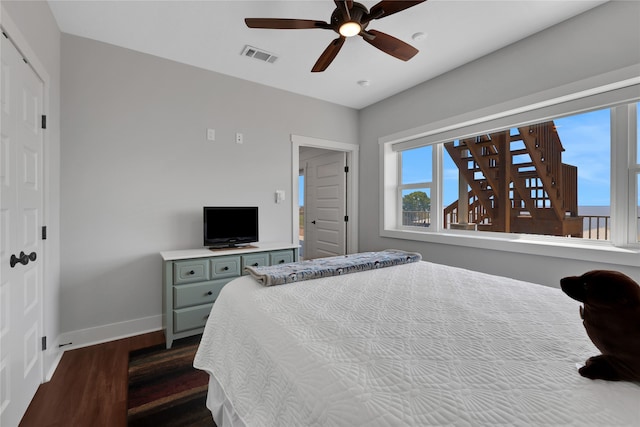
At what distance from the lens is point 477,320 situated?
1.13 metres

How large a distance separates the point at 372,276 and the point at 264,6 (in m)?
2.12

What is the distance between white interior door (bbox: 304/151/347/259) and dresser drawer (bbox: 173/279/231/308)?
2.20 meters

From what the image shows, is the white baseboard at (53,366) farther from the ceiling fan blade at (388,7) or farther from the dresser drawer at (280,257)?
the ceiling fan blade at (388,7)

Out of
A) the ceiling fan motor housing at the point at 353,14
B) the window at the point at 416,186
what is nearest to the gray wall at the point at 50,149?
the ceiling fan motor housing at the point at 353,14

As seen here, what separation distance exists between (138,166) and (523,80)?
12.0 feet

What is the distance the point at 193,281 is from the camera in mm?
2592

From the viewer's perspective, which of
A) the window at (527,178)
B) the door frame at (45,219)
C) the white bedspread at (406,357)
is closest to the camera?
the white bedspread at (406,357)

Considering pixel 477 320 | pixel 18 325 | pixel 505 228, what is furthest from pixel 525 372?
pixel 505 228

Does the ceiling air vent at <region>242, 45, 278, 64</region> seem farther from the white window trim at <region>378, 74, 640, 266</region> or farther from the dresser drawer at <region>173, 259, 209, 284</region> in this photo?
the dresser drawer at <region>173, 259, 209, 284</region>

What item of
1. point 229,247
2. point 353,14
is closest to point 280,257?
point 229,247

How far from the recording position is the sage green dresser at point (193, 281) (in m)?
2.48

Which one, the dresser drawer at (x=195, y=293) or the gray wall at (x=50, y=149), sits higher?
the gray wall at (x=50, y=149)

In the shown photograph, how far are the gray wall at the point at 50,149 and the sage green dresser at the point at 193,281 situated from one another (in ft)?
2.51

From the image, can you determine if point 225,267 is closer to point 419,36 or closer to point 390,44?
point 390,44
